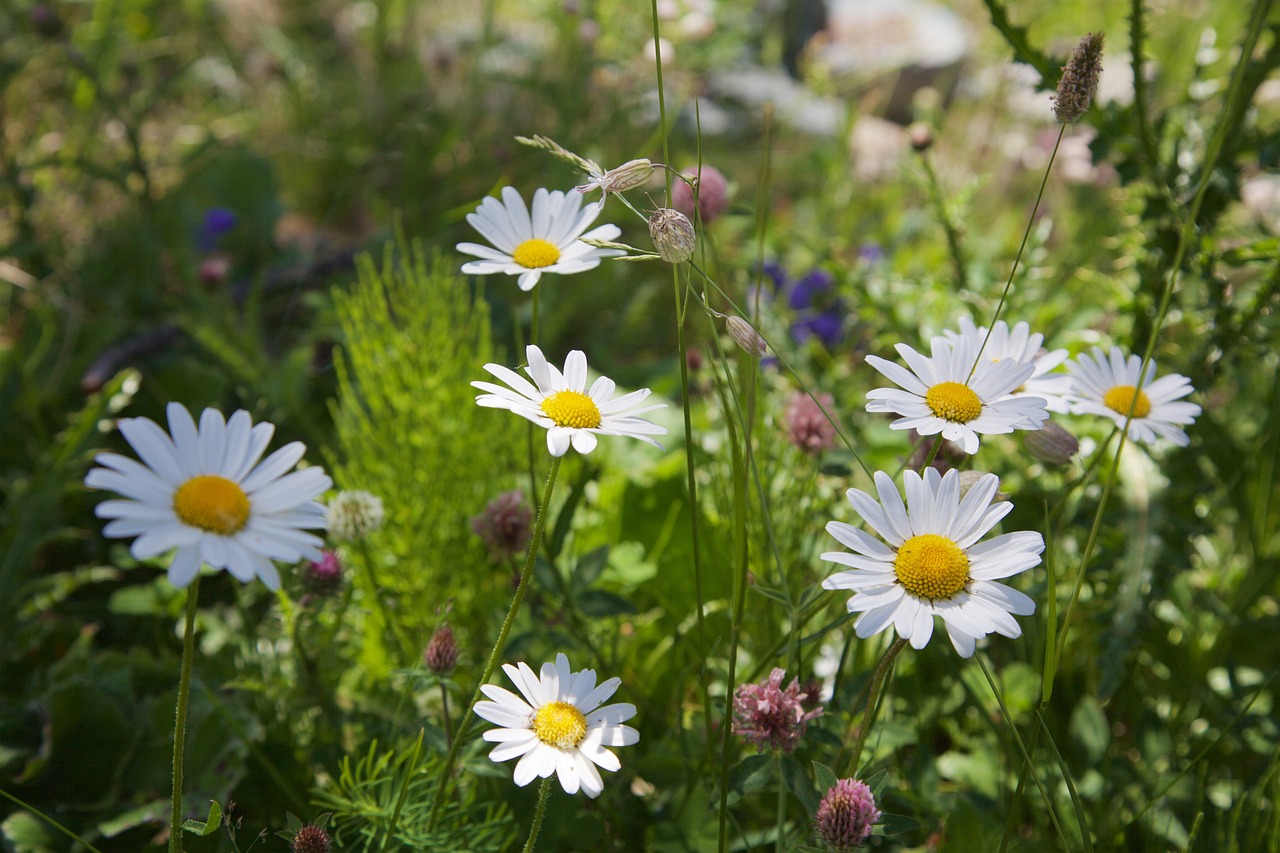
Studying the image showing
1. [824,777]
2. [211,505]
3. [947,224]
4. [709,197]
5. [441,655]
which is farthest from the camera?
[947,224]

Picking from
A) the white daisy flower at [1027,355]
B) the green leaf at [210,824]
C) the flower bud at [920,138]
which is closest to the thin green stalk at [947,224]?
the flower bud at [920,138]

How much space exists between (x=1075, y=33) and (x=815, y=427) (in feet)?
6.83

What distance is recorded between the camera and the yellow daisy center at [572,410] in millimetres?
767

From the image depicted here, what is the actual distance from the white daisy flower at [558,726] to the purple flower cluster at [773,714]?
0.11 meters

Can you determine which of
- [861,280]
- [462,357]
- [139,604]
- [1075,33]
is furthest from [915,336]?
[1075,33]

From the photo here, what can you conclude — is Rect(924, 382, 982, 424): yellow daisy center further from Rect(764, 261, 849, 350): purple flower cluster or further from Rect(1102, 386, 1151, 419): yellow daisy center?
Rect(764, 261, 849, 350): purple flower cluster

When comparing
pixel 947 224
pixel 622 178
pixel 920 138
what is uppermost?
pixel 920 138

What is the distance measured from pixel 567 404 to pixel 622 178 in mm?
201

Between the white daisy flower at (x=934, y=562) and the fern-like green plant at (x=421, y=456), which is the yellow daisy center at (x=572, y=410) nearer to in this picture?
the white daisy flower at (x=934, y=562)

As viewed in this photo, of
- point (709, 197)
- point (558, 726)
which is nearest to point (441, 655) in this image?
point (558, 726)

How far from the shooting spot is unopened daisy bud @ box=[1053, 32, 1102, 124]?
0.77m

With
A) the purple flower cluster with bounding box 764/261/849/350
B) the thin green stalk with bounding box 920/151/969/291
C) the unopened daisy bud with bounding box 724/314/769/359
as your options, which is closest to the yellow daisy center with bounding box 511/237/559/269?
the unopened daisy bud with bounding box 724/314/769/359

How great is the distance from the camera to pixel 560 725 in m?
0.78

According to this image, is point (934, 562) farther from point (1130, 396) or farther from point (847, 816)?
point (1130, 396)
